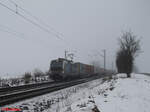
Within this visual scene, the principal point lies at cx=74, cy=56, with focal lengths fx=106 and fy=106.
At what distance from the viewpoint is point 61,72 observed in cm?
1650

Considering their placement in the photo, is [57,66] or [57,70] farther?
[57,66]

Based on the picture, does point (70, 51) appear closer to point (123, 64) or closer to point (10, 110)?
point (123, 64)

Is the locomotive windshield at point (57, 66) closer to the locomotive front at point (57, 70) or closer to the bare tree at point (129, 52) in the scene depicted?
the locomotive front at point (57, 70)

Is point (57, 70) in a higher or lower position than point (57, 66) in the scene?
lower

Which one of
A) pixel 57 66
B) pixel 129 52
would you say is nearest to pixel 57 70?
pixel 57 66

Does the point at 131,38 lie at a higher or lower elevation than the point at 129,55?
higher

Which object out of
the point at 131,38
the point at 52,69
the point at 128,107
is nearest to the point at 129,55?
the point at 131,38

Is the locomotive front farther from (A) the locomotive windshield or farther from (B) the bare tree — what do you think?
(B) the bare tree

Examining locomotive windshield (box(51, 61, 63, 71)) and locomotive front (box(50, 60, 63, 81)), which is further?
locomotive windshield (box(51, 61, 63, 71))

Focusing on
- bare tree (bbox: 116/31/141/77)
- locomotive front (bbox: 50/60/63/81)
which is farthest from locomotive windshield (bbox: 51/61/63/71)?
bare tree (bbox: 116/31/141/77)

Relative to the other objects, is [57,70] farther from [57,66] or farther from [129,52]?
[129,52]

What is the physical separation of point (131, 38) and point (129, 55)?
3.54 m

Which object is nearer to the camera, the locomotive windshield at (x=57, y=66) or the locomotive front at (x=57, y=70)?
the locomotive front at (x=57, y=70)

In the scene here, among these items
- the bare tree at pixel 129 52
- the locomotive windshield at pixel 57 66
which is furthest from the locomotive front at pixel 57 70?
the bare tree at pixel 129 52
